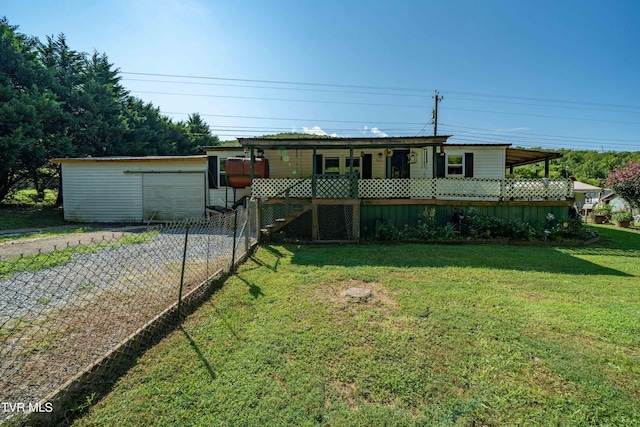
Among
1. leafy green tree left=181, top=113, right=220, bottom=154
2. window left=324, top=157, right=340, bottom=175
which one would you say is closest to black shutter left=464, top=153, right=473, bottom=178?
window left=324, top=157, right=340, bottom=175

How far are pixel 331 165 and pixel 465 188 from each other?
20.1 feet

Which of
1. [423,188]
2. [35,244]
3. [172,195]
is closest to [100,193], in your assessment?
[172,195]

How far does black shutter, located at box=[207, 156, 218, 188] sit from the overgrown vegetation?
26.9 ft

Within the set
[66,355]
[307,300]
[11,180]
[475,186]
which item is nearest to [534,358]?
[307,300]

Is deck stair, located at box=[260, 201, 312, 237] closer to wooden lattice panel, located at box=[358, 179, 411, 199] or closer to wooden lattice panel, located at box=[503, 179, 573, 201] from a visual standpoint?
wooden lattice panel, located at box=[358, 179, 411, 199]

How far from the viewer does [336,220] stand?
30.8 ft

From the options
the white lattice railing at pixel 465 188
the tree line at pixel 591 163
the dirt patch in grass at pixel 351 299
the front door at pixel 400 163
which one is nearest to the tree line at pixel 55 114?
the white lattice railing at pixel 465 188

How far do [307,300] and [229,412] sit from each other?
6.90 feet

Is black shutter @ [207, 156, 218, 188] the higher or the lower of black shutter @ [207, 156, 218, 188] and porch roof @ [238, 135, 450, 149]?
the lower

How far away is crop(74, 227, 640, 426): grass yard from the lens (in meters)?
1.99

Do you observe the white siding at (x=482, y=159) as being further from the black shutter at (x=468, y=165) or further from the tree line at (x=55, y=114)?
the tree line at (x=55, y=114)

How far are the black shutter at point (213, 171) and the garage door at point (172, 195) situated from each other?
1.18 ft

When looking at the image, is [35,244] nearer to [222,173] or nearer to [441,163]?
[222,173]

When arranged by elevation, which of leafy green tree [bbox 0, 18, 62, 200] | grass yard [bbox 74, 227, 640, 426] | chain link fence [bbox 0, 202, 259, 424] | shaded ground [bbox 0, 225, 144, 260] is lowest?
grass yard [bbox 74, 227, 640, 426]
